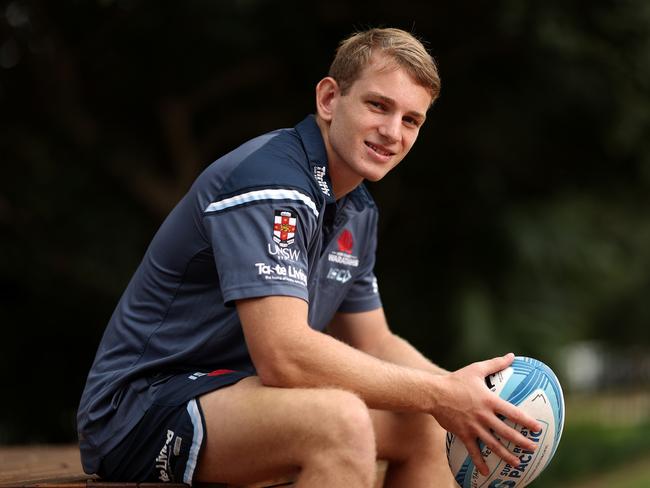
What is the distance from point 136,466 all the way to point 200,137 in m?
8.69

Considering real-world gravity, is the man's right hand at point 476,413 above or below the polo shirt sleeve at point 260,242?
below

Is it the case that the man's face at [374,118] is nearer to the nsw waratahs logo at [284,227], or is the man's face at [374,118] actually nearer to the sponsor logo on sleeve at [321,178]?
the sponsor logo on sleeve at [321,178]

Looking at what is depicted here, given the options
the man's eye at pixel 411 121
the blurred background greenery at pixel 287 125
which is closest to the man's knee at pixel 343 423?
the man's eye at pixel 411 121

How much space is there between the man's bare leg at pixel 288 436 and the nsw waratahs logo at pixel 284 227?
1.38ft

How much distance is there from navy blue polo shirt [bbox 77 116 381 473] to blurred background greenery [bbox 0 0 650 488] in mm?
6275

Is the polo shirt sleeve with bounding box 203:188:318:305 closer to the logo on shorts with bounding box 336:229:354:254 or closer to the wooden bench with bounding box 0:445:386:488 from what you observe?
the logo on shorts with bounding box 336:229:354:254

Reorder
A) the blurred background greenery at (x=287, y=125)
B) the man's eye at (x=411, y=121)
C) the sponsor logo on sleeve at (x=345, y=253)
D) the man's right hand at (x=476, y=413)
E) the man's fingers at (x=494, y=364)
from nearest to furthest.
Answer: the man's right hand at (x=476, y=413), the man's fingers at (x=494, y=364), the man's eye at (x=411, y=121), the sponsor logo on sleeve at (x=345, y=253), the blurred background greenery at (x=287, y=125)

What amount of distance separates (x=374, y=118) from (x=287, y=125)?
7572 mm

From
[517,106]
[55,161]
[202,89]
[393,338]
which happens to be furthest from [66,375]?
[393,338]

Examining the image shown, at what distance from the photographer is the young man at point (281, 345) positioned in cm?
278

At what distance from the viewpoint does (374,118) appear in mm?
3195

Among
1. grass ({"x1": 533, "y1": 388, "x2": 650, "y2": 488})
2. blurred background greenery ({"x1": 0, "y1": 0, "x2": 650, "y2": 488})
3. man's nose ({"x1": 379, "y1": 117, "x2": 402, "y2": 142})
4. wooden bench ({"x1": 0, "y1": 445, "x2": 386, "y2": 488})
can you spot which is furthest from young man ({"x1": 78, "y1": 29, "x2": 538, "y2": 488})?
grass ({"x1": 533, "y1": 388, "x2": 650, "y2": 488})

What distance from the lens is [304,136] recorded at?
3.22 m

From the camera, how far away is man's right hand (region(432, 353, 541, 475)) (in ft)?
9.54
